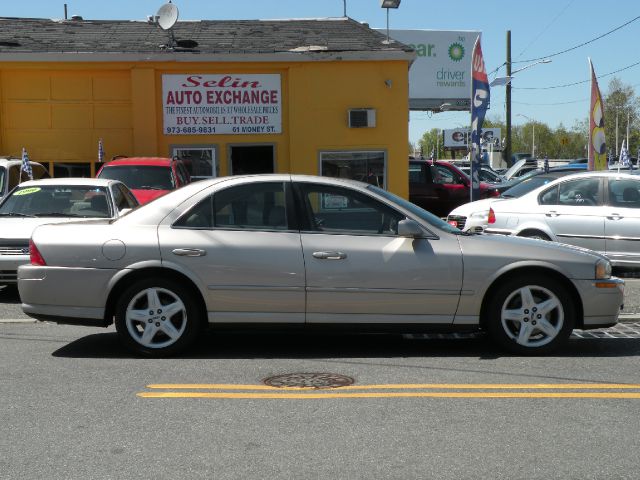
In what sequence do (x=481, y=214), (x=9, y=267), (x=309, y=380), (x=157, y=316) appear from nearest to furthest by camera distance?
(x=309, y=380) → (x=157, y=316) → (x=9, y=267) → (x=481, y=214)

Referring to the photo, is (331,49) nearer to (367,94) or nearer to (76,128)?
(367,94)

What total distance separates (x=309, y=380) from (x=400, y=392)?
0.74m

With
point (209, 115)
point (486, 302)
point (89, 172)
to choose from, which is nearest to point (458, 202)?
point (209, 115)

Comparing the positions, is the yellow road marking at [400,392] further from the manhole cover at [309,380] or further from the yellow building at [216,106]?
the yellow building at [216,106]

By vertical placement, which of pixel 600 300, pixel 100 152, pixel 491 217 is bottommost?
pixel 600 300

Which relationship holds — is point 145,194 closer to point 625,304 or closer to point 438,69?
point 625,304

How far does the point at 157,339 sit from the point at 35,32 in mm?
15506

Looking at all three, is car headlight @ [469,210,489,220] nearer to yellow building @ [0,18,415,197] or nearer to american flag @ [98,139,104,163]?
yellow building @ [0,18,415,197]

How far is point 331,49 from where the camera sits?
750 inches

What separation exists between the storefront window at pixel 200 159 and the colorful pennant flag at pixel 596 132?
789cm

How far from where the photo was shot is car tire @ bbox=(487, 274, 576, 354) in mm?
7059

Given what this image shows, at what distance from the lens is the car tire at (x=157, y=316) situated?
7.02 meters

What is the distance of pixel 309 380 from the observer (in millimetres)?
6418

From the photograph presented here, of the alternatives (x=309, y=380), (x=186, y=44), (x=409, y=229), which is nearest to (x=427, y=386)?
(x=309, y=380)
